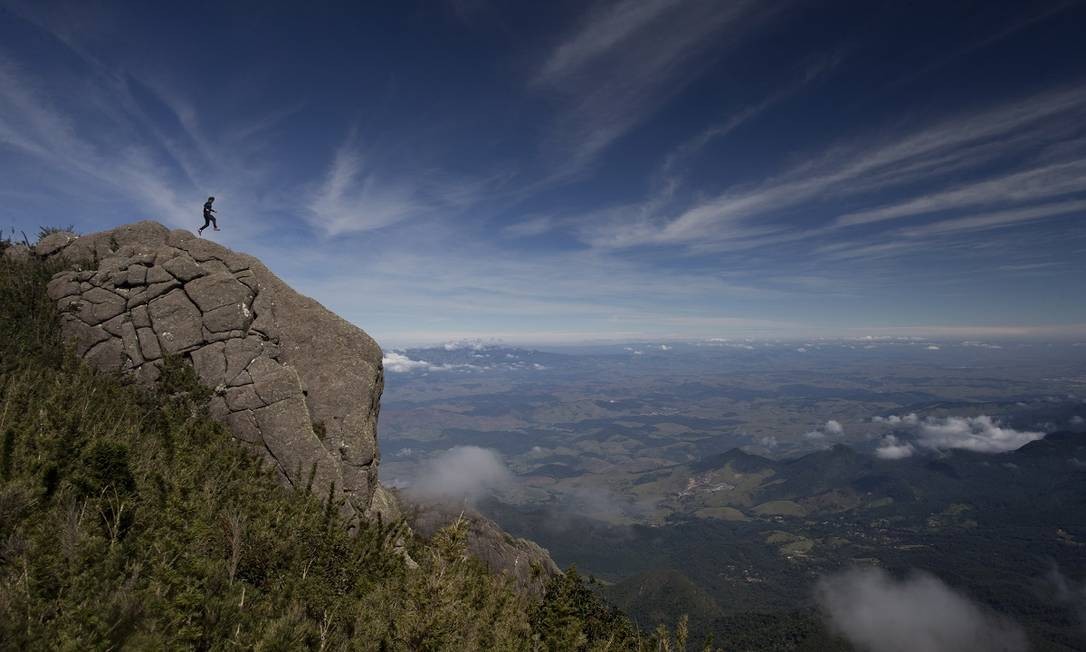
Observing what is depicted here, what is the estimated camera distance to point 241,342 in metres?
25.3

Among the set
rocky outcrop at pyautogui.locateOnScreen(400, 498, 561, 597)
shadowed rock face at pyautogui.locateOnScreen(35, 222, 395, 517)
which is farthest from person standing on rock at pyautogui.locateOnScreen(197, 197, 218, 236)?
rocky outcrop at pyautogui.locateOnScreen(400, 498, 561, 597)

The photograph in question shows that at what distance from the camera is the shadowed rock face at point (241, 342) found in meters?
22.9

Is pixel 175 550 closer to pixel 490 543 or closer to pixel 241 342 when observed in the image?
pixel 241 342

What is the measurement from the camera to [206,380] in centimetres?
2370

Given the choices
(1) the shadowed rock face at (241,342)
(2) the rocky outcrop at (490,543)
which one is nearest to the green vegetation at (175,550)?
(1) the shadowed rock face at (241,342)

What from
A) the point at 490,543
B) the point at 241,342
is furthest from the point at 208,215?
the point at 490,543

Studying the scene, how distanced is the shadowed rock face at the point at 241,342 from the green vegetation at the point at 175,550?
1670 mm

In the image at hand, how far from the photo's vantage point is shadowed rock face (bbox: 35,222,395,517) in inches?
902

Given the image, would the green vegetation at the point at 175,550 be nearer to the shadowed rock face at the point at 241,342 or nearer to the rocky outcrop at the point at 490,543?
the shadowed rock face at the point at 241,342

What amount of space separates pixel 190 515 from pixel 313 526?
400 cm

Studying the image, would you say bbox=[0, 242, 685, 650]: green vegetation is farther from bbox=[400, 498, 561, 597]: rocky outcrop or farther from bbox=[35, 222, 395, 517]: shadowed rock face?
bbox=[400, 498, 561, 597]: rocky outcrop

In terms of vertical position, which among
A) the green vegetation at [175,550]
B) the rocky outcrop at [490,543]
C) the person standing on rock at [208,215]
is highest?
the person standing on rock at [208,215]

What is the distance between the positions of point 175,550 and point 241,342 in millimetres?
18808

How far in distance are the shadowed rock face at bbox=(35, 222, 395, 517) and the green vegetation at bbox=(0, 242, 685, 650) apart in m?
1.67
